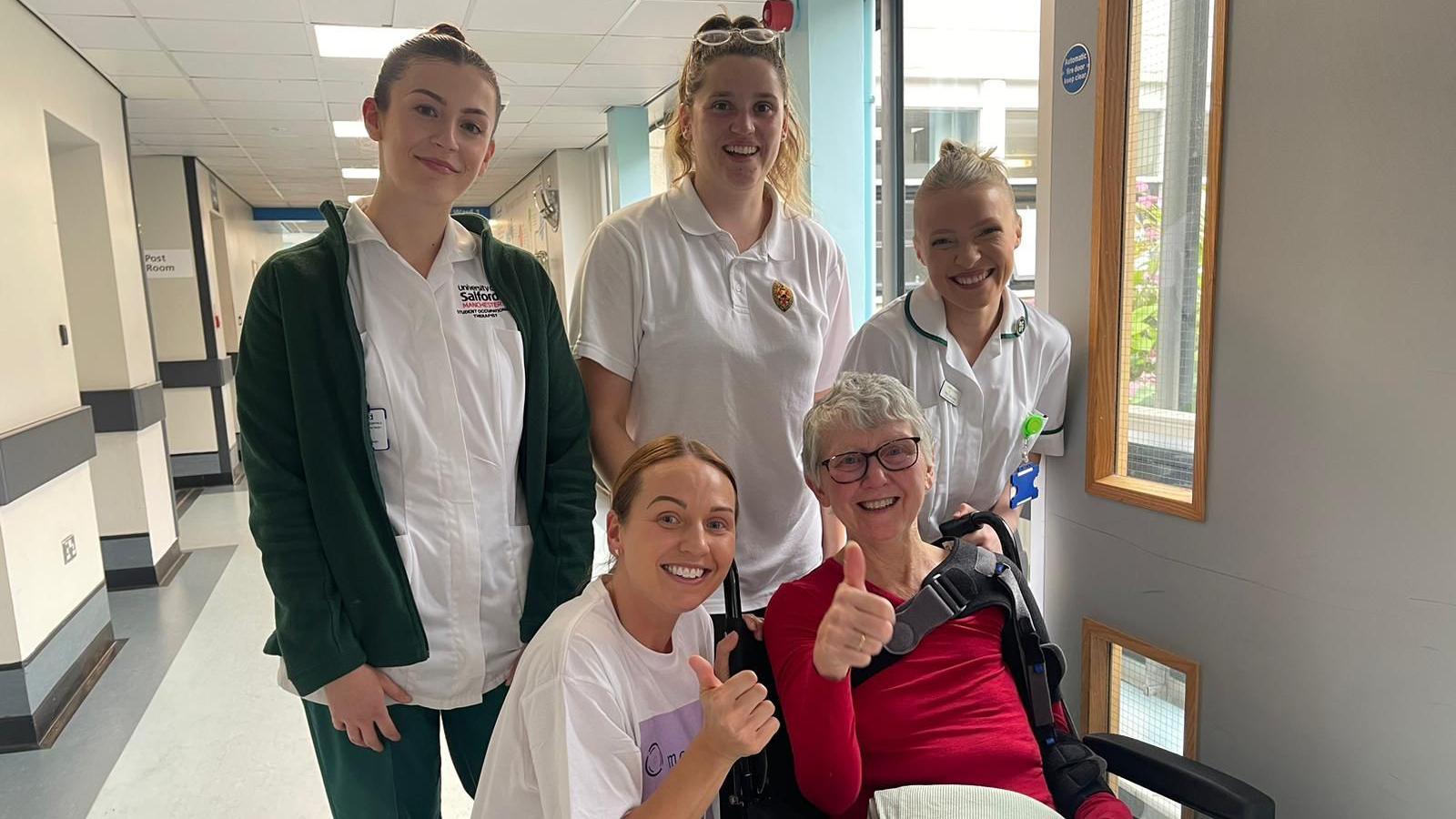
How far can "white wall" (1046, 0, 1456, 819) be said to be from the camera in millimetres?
1281

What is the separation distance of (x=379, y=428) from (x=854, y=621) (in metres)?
0.82

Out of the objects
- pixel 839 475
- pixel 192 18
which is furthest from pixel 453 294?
pixel 192 18

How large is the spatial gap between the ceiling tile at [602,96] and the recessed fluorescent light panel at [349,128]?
5.28ft

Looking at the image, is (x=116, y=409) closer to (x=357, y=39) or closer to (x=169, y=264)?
(x=357, y=39)

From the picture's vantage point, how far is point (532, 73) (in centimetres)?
589

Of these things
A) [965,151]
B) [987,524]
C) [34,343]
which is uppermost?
[965,151]

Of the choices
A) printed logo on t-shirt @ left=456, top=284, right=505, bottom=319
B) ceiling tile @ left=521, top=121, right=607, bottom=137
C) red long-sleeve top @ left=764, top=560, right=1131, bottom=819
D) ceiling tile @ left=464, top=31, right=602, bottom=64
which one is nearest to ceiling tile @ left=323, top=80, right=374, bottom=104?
ceiling tile @ left=464, top=31, right=602, bottom=64

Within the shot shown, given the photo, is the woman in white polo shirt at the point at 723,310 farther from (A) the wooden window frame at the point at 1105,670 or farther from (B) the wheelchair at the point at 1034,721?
(A) the wooden window frame at the point at 1105,670

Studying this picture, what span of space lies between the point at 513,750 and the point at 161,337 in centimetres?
866

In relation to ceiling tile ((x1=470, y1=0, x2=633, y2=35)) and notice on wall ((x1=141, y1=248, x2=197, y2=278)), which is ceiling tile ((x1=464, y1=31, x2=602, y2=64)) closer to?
ceiling tile ((x1=470, y1=0, x2=633, y2=35))

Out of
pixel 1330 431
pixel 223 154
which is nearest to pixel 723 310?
pixel 1330 431

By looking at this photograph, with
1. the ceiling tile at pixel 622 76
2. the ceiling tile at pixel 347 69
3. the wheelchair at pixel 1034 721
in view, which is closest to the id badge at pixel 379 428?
the wheelchair at pixel 1034 721

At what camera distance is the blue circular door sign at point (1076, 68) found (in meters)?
1.78

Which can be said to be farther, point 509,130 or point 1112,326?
point 509,130
